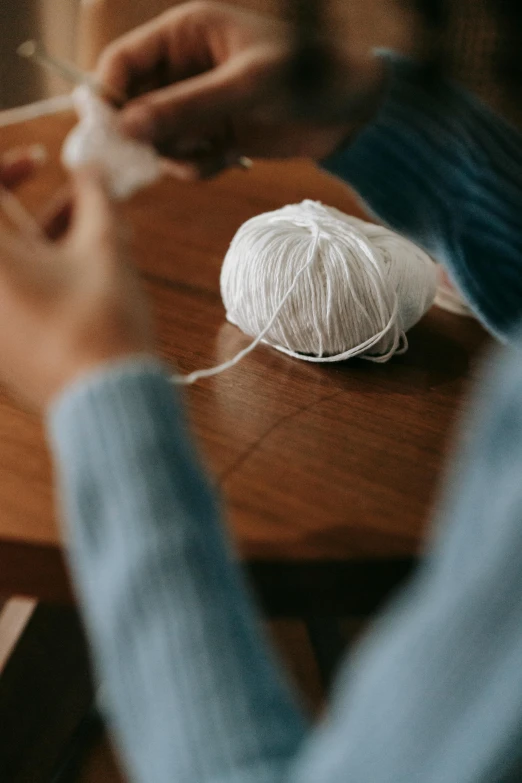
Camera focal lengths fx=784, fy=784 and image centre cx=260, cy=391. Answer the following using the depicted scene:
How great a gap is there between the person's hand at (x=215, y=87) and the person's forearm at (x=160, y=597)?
0.74ft

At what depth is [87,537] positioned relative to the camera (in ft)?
1.00

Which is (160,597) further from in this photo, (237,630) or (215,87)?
(215,87)

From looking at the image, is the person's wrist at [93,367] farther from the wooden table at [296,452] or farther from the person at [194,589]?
the wooden table at [296,452]

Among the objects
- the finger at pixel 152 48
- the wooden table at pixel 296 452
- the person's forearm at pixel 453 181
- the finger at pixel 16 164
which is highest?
the finger at pixel 152 48

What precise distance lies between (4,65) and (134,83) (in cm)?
41

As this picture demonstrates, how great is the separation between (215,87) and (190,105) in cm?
3

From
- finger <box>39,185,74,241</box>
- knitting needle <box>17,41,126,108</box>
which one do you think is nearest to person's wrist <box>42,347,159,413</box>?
finger <box>39,185,74,241</box>

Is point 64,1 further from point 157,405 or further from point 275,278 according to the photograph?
point 157,405

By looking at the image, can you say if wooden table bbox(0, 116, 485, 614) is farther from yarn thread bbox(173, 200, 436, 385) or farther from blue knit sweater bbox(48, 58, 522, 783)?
blue knit sweater bbox(48, 58, 522, 783)

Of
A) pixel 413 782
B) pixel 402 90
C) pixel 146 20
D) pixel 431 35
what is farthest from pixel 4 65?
pixel 413 782

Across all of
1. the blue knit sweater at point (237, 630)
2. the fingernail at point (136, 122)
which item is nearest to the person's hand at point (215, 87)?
the fingernail at point (136, 122)

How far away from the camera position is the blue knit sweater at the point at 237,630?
0.26 meters

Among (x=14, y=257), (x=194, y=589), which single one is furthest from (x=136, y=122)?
(x=194, y=589)

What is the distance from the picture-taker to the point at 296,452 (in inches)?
21.1
